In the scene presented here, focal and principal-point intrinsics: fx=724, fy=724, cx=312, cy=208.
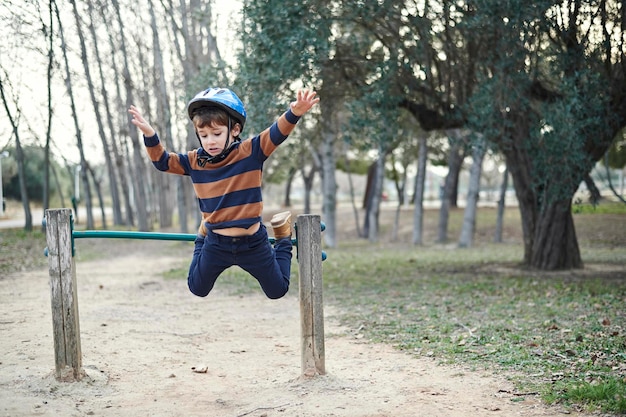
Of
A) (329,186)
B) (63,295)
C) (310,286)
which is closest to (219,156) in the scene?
(310,286)

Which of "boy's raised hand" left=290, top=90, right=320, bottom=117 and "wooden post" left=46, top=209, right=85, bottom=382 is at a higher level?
"boy's raised hand" left=290, top=90, right=320, bottom=117

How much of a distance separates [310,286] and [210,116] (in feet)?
5.37

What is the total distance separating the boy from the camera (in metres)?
4.99

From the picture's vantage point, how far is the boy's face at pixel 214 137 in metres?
5.02

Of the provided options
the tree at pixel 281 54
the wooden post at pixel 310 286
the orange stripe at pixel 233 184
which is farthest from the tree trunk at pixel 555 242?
the orange stripe at pixel 233 184

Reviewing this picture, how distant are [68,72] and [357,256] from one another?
12.1m

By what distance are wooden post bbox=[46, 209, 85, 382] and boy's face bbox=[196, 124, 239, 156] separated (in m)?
1.46

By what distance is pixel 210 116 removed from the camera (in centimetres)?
497

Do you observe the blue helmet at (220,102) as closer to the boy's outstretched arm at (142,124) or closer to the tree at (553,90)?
the boy's outstretched arm at (142,124)

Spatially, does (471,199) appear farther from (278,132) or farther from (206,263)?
(278,132)

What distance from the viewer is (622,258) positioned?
679 inches

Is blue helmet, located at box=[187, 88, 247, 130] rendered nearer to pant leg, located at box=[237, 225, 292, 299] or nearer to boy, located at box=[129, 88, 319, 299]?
boy, located at box=[129, 88, 319, 299]

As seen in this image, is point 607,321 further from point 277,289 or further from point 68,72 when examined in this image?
point 68,72

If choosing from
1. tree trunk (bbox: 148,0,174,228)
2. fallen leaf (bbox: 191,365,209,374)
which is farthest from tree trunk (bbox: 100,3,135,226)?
fallen leaf (bbox: 191,365,209,374)
